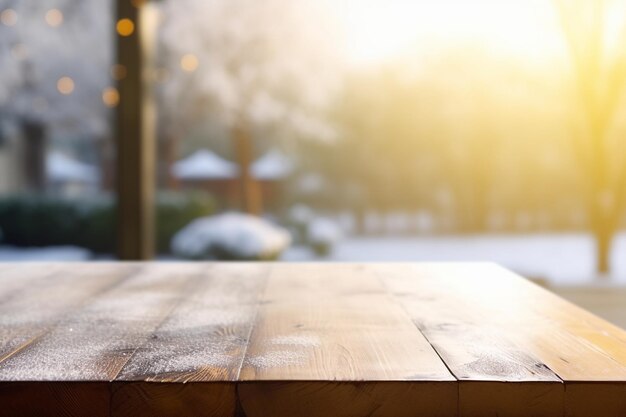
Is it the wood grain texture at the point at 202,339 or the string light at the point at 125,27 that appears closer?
the wood grain texture at the point at 202,339

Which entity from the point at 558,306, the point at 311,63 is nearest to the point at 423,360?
the point at 558,306

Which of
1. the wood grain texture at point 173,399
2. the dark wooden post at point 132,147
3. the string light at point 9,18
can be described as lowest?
the wood grain texture at point 173,399

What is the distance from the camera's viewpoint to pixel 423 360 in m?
0.74

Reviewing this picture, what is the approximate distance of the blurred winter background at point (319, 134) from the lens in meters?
7.05

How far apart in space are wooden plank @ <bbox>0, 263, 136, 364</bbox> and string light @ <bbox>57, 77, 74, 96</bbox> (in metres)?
6.59

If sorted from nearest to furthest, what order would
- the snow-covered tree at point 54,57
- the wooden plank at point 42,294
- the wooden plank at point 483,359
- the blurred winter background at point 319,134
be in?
the wooden plank at point 483,359
the wooden plank at point 42,294
the blurred winter background at point 319,134
the snow-covered tree at point 54,57

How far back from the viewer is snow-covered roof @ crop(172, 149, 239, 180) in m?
8.38

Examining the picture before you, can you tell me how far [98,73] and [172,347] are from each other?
7.35 meters

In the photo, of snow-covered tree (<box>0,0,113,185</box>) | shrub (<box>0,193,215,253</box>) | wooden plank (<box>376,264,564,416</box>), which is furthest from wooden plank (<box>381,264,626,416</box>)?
snow-covered tree (<box>0,0,113,185</box>)

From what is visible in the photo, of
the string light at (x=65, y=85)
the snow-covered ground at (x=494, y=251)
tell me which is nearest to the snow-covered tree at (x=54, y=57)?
the string light at (x=65, y=85)

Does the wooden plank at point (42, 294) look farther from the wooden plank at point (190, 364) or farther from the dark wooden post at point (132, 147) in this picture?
the dark wooden post at point (132, 147)

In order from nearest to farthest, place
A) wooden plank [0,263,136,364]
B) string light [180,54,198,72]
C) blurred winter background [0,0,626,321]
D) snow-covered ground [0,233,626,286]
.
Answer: wooden plank [0,263,136,364], snow-covered ground [0,233,626,286], blurred winter background [0,0,626,321], string light [180,54,198,72]

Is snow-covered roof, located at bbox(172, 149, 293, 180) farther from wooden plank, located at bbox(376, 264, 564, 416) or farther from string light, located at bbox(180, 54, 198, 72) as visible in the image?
wooden plank, located at bbox(376, 264, 564, 416)

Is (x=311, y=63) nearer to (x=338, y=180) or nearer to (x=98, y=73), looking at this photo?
(x=338, y=180)
